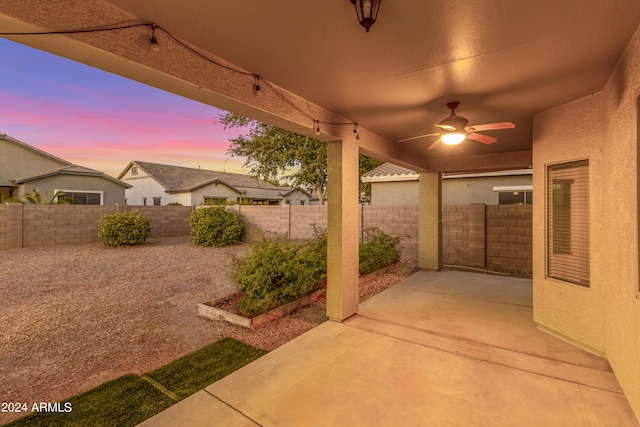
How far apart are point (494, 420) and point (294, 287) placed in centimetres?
292

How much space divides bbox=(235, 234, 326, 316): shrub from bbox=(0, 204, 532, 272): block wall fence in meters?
0.88

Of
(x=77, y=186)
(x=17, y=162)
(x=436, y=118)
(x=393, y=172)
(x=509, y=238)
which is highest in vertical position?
(x=17, y=162)

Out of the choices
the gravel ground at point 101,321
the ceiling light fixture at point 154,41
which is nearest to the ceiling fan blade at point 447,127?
the ceiling light fixture at point 154,41

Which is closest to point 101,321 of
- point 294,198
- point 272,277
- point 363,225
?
point 272,277

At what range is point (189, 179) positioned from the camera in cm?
2195

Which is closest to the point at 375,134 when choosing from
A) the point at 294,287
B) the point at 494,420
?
the point at 294,287

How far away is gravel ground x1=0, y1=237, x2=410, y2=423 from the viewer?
2801mm

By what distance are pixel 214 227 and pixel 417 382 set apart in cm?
957

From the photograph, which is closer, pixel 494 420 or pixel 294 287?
pixel 494 420

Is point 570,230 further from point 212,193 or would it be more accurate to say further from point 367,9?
point 212,193

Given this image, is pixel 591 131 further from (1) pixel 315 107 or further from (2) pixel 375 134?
(1) pixel 315 107

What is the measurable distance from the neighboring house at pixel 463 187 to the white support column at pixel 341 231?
7.57 metres

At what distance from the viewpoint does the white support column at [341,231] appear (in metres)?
3.98

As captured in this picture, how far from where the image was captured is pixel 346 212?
4.05m
